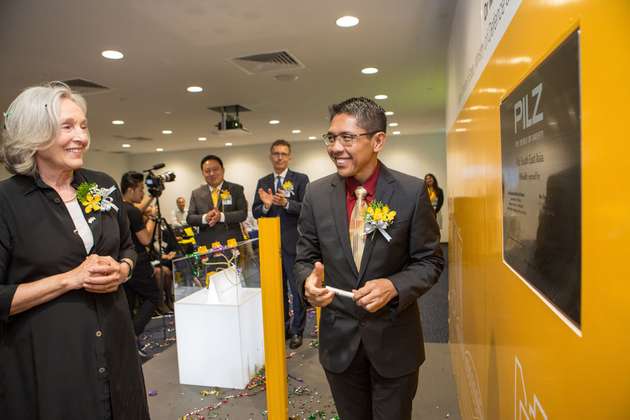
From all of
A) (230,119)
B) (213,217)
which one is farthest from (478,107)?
(230,119)

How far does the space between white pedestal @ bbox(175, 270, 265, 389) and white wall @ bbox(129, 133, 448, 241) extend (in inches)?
374

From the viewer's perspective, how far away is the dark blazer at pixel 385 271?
1.42m

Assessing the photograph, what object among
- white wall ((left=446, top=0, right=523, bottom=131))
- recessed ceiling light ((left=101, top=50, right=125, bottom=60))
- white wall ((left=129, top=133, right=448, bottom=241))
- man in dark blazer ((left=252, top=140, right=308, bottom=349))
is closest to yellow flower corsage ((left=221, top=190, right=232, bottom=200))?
man in dark blazer ((left=252, top=140, right=308, bottom=349))

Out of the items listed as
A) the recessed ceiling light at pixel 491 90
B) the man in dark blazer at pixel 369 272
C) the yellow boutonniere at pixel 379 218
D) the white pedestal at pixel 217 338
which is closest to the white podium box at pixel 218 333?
the white pedestal at pixel 217 338

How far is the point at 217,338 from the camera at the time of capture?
306 centimetres

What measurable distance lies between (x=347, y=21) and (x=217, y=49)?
Result: 4.52 ft

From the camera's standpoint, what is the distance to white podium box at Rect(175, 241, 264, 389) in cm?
303

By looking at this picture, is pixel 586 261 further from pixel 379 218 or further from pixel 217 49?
pixel 217 49

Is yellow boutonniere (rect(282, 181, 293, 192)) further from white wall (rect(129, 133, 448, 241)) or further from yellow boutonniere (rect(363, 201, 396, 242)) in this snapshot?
white wall (rect(129, 133, 448, 241))

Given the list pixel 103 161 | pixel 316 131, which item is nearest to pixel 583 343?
pixel 316 131

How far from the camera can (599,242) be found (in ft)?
1.98

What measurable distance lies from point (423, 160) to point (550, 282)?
39.2 feet

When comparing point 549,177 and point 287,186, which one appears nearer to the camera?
point 549,177

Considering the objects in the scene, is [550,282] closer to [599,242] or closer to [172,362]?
[599,242]
